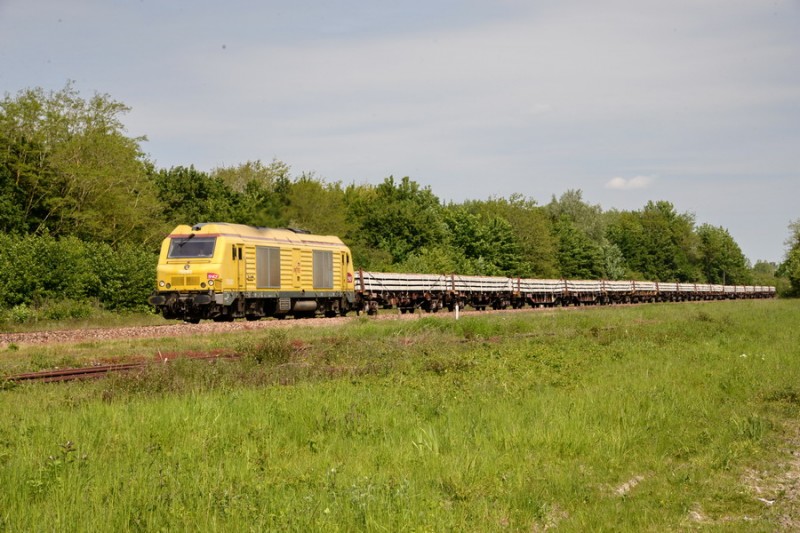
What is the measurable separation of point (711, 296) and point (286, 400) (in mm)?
80711

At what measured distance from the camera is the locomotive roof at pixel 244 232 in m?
26.5

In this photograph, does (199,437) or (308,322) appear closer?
(199,437)

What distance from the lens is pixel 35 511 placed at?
596cm

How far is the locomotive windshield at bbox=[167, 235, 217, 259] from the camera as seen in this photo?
85.4 ft

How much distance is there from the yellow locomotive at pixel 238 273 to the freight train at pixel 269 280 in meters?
0.03

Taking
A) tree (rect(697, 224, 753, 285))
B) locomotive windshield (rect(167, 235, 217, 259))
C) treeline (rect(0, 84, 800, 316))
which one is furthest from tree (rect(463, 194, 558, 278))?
locomotive windshield (rect(167, 235, 217, 259))

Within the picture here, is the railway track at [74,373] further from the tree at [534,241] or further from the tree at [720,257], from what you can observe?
the tree at [720,257]

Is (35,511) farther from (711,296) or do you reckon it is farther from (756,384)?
(711,296)

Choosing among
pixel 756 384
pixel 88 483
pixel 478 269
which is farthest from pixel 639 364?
pixel 478 269

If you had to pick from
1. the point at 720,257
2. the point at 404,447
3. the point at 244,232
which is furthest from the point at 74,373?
the point at 720,257

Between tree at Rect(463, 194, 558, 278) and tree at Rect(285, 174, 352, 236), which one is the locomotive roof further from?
tree at Rect(463, 194, 558, 278)

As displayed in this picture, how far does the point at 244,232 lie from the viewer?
2723 centimetres

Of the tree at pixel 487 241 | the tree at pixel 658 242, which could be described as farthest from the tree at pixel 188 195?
the tree at pixel 658 242

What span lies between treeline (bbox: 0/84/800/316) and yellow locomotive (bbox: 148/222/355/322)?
1133 millimetres
